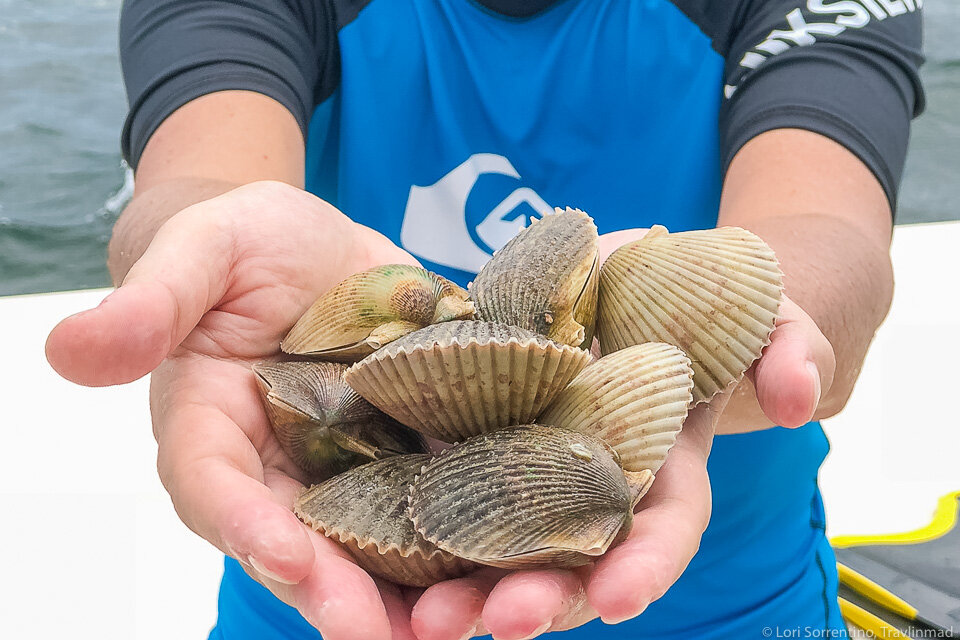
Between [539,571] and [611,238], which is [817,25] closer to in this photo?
[611,238]

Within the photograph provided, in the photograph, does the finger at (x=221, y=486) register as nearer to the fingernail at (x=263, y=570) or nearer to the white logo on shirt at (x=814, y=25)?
the fingernail at (x=263, y=570)

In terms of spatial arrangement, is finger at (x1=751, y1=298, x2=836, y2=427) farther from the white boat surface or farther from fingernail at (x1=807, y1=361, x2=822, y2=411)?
the white boat surface

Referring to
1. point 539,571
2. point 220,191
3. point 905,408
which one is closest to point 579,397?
point 539,571

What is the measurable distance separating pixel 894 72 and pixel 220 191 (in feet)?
2.88

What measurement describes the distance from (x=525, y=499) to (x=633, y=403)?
0.13 meters

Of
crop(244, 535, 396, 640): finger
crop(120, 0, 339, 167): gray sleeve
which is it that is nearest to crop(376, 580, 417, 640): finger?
crop(244, 535, 396, 640): finger

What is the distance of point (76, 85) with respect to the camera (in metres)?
4.65

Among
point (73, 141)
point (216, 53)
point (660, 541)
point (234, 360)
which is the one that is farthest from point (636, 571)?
point (73, 141)

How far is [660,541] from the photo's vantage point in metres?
0.56

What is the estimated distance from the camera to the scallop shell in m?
0.58

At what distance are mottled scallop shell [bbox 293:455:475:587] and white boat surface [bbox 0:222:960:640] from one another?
93 centimetres
